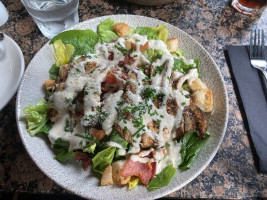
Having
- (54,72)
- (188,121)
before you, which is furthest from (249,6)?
(54,72)

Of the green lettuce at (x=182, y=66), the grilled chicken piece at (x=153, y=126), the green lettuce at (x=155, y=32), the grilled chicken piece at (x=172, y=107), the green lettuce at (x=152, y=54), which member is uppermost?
the green lettuce at (x=155, y=32)

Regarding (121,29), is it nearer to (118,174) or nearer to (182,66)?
(182,66)

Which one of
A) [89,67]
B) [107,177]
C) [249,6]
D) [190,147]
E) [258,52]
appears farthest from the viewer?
[249,6]

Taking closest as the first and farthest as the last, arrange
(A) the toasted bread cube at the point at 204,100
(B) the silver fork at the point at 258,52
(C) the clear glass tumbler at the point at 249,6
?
(A) the toasted bread cube at the point at 204,100, (B) the silver fork at the point at 258,52, (C) the clear glass tumbler at the point at 249,6

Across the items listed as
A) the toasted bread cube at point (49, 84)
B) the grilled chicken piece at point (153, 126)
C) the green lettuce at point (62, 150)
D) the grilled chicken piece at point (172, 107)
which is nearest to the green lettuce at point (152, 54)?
the grilled chicken piece at point (172, 107)

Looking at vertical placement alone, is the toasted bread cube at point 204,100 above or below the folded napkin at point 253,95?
above

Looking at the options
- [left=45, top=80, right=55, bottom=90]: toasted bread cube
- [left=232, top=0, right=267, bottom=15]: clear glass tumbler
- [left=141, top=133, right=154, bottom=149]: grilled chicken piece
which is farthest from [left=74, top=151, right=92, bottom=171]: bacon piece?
[left=232, top=0, right=267, bottom=15]: clear glass tumbler

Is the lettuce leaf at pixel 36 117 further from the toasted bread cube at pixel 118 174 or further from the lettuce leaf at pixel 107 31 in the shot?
the lettuce leaf at pixel 107 31
